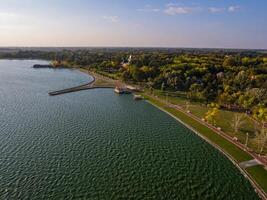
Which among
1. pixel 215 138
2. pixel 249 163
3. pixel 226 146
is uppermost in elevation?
pixel 215 138

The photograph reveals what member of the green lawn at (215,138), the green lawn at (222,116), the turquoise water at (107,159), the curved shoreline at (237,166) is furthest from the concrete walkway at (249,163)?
the green lawn at (222,116)

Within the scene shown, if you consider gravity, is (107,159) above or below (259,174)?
below

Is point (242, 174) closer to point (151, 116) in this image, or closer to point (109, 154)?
point (109, 154)

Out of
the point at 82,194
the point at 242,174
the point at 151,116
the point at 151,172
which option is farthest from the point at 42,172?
the point at 151,116

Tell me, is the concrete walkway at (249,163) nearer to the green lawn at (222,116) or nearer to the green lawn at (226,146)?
the green lawn at (226,146)

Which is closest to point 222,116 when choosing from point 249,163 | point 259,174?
point 249,163

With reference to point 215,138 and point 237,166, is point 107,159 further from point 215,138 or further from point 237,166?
point 215,138

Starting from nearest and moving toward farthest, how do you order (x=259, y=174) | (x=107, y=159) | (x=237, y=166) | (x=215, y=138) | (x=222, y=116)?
(x=259, y=174), (x=237, y=166), (x=107, y=159), (x=215, y=138), (x=222, y=116)
